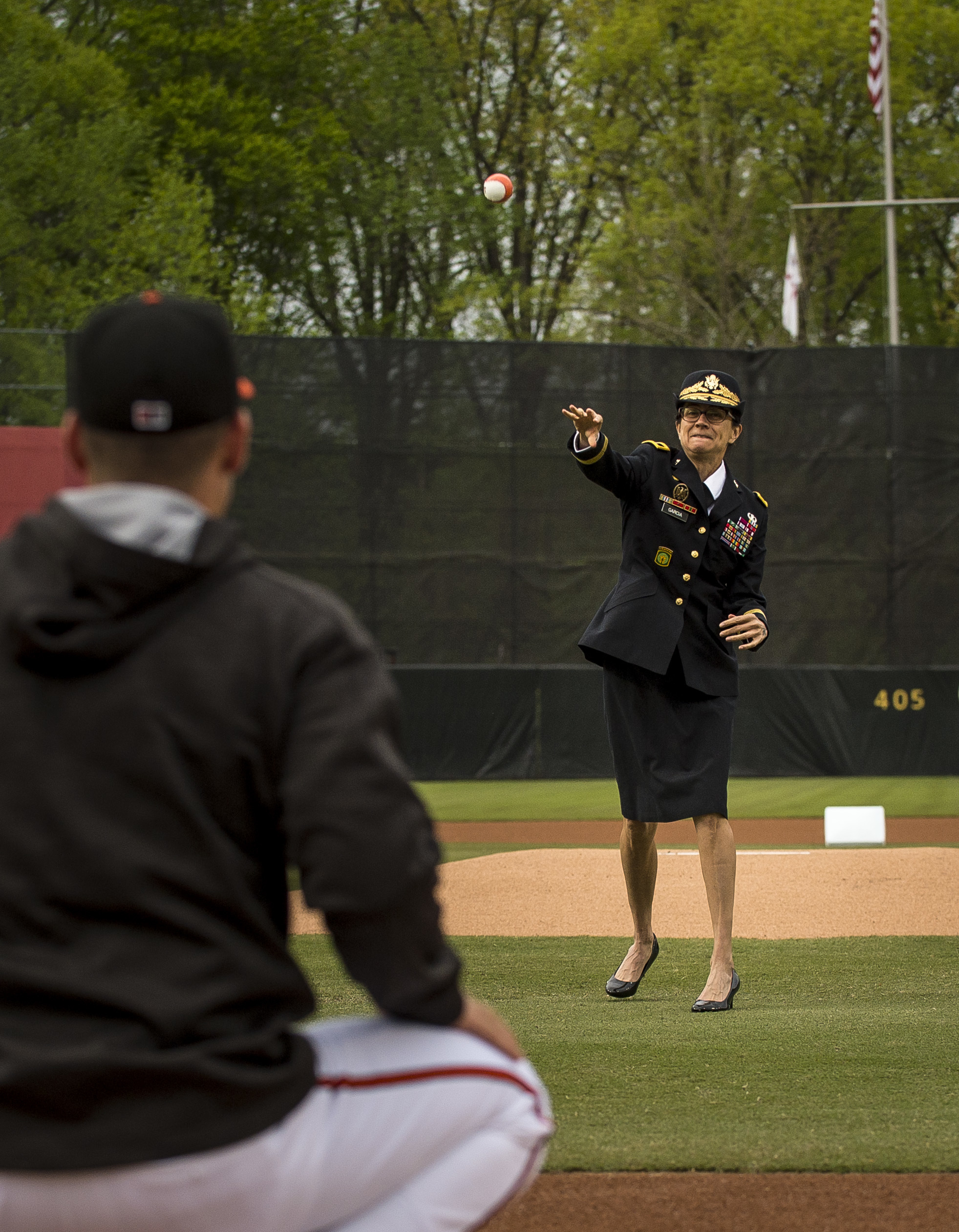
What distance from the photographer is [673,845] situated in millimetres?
10898

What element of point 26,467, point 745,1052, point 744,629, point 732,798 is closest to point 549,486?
point 732,798

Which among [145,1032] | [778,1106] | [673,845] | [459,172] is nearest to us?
[145,1032]

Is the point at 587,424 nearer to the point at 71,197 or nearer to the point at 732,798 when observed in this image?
the point at 732,798

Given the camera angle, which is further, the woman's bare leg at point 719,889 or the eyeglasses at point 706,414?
the eyeglasses at point 706,414

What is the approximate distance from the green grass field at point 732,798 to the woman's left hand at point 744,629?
297 inches

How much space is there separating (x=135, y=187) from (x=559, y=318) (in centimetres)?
892

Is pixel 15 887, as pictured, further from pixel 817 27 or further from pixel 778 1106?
pixel 817 27

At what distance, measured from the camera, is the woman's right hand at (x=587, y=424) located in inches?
177

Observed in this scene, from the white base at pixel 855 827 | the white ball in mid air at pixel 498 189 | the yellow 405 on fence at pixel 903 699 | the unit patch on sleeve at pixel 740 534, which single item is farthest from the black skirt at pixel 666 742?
the yellow 405 on fence at pixel 903 699

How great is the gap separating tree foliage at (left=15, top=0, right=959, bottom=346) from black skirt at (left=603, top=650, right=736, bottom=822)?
79.6 feet

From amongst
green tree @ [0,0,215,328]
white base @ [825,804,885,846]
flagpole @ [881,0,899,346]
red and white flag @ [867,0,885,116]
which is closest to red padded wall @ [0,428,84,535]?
white base @ [825,804,885,846]

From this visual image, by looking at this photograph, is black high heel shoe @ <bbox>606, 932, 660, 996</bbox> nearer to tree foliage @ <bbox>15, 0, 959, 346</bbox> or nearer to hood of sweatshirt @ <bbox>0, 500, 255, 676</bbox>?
hood of sweatshirt @ <bbox>0, 500, 255, 676</bbox>

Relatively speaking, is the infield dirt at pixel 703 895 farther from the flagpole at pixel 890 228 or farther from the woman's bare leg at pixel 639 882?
the flagpole at pixel 890 228

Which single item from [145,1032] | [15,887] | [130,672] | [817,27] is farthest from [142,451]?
[817,27]
